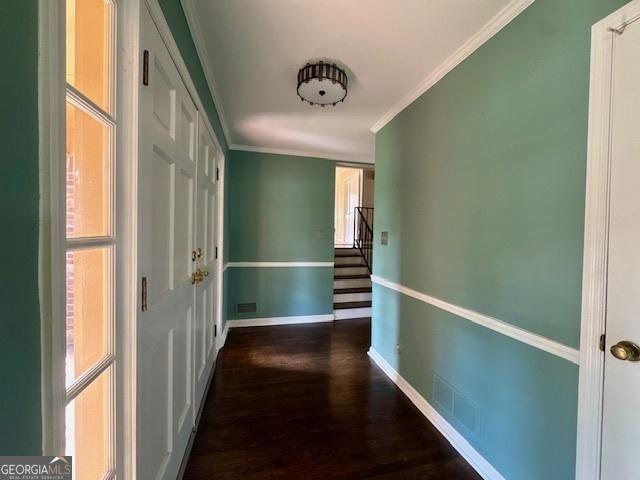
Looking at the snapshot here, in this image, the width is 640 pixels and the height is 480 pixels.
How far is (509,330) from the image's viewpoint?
138 cm

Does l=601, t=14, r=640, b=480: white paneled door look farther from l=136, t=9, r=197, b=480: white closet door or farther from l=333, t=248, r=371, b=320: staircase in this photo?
l=333, t=248, r=371, b=320: staircase

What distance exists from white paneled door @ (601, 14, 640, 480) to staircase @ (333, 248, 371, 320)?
3369 mm

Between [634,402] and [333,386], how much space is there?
1.85m

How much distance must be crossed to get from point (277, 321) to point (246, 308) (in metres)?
0.47

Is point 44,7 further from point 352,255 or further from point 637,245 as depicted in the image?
point 352,255

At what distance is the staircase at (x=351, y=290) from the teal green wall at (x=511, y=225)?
2216mm

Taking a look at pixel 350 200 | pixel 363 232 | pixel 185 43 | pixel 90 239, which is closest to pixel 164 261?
pixel 90 239

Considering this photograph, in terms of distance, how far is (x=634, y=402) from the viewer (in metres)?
0.94

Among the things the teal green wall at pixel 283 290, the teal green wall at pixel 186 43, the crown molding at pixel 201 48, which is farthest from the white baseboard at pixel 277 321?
the teal green wall at pixel 186 43

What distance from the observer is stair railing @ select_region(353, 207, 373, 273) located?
586 cm

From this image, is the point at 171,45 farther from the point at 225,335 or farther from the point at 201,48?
the point at 225,335

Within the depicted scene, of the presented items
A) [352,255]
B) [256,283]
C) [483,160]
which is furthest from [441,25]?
[352,255]

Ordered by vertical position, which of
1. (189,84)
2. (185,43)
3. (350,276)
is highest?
(185,43)

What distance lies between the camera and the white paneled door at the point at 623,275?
94 cm
